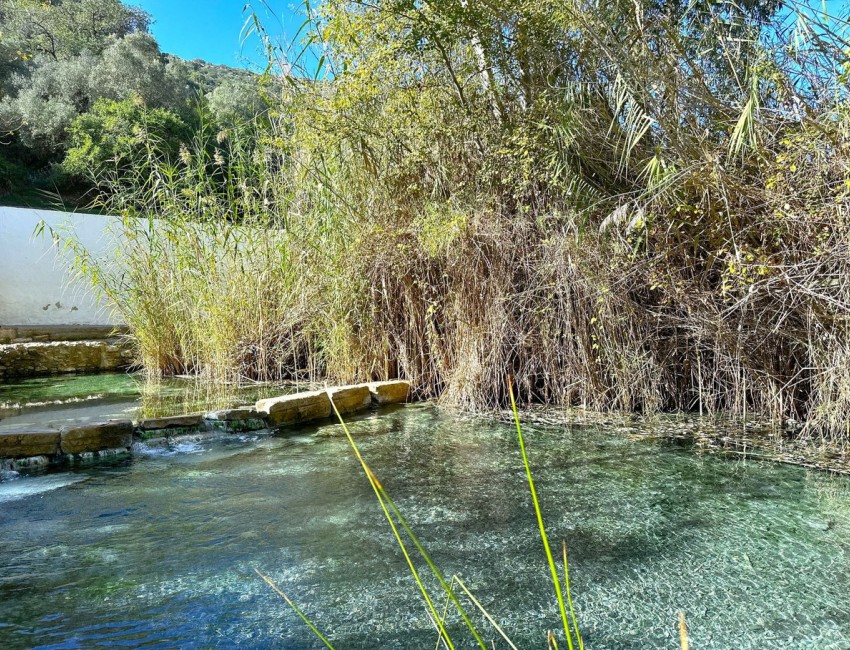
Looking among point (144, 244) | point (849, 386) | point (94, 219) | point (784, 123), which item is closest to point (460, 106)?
point (784, 123)

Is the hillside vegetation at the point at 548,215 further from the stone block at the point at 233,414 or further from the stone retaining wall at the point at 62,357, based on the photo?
the stone retaining wall at the point at 62,357

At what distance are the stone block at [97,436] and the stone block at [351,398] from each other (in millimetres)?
1352

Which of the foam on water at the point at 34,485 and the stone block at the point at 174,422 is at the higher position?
the stone block at the point at 174,422

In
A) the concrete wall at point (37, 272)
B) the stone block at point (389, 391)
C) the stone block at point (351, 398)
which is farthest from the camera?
the concrete wall at point (37, 272)

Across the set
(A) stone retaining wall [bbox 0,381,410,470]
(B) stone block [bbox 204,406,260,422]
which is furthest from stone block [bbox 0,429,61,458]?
(B) stone block [bbox 204,406,260,422]

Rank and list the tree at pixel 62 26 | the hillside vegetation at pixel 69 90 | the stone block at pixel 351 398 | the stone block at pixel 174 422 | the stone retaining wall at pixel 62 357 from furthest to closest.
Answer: the tree at pixel 62 26 < the hillside vegetation at pixel 69 90 < the stone retaining wall at pixel 62 357 < the stone block at pixel 351 398 < the stone block at pixel 174 422

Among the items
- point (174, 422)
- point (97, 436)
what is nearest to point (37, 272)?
point (174, 422)

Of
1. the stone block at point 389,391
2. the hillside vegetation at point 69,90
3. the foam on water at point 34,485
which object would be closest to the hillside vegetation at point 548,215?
the stone block at point 389,391

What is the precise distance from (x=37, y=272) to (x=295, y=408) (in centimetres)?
606

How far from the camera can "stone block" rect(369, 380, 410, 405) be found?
4.53 m

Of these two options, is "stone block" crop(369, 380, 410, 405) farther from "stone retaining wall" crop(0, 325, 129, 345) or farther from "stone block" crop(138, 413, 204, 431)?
"stone retaining wall" crop(0, 325, 129, 345)

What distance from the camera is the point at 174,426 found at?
3.57 metres

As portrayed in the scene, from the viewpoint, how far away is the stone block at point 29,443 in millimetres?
2988

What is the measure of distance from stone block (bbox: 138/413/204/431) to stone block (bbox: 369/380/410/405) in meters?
1.29
